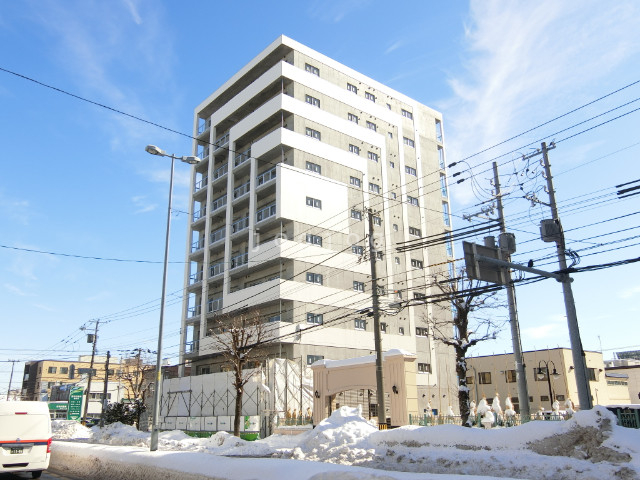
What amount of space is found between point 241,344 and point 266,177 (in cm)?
2093

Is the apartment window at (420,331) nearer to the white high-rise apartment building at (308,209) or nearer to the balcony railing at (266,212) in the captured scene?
the white high-rise apartment building at (308,209)

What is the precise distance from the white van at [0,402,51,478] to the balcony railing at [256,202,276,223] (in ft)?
109

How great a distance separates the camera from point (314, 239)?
48.4 metres

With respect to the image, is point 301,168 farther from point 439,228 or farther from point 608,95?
point 608,95

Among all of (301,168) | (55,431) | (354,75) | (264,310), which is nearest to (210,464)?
(55,431)

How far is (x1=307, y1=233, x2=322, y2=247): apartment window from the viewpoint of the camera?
158 feet

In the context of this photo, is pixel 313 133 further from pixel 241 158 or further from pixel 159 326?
pixel 159 326

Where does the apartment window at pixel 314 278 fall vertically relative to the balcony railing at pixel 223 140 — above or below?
below

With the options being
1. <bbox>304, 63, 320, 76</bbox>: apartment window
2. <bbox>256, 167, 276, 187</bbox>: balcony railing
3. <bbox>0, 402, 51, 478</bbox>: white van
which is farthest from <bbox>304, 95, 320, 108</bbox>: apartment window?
<bbox>0, 402, 51, 478</bbox>: white van

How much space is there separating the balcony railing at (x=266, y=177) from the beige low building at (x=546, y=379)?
28.5 metres

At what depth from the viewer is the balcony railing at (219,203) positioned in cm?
5651

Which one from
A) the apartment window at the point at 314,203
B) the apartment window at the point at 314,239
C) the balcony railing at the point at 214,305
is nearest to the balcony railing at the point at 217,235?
the balcony railing at the point at 214,305

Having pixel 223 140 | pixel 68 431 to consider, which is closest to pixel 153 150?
pixel 68 431

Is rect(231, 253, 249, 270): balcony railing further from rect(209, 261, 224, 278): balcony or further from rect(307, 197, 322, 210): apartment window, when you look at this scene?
rect(307, 197, 322, 210): apartment window
